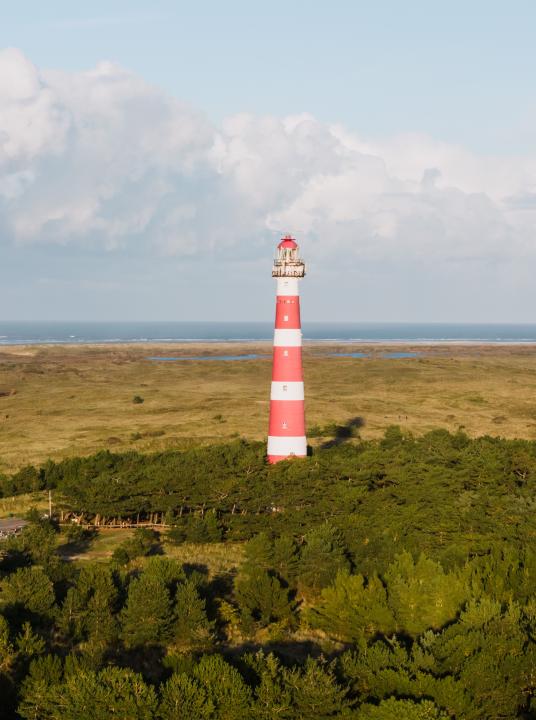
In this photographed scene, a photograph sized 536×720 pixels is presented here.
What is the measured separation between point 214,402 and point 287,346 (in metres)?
62.1

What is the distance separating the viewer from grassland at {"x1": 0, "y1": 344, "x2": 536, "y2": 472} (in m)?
79.0

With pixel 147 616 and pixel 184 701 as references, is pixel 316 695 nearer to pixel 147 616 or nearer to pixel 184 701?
pixel 184 701

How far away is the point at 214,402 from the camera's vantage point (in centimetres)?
10494

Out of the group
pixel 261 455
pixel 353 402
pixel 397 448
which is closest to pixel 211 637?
pixel 261 455

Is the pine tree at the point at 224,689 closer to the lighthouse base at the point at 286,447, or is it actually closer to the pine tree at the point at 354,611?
the pine tree at the point at 354,611

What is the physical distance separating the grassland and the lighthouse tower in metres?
28.2

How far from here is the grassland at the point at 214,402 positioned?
259ft

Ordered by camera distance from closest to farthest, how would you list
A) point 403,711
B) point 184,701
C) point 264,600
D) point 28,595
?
point 403,711
point 184,701
point 28,595
point 264,600

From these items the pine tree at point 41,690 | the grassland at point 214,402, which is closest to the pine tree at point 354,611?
the pine tree at point 41,690

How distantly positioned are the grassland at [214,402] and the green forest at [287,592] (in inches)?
1036

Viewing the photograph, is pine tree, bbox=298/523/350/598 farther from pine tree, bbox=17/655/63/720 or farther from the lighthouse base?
pine tree, bbox=17/655/63/720

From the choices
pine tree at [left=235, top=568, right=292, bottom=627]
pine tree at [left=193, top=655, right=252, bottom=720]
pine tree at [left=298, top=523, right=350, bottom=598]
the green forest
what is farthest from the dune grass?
pine tree at [left=193, top=655, right=252, bottom=720]

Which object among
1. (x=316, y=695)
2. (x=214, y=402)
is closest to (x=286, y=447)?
(x=316, y=695)

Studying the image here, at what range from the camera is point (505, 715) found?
2059 cm
